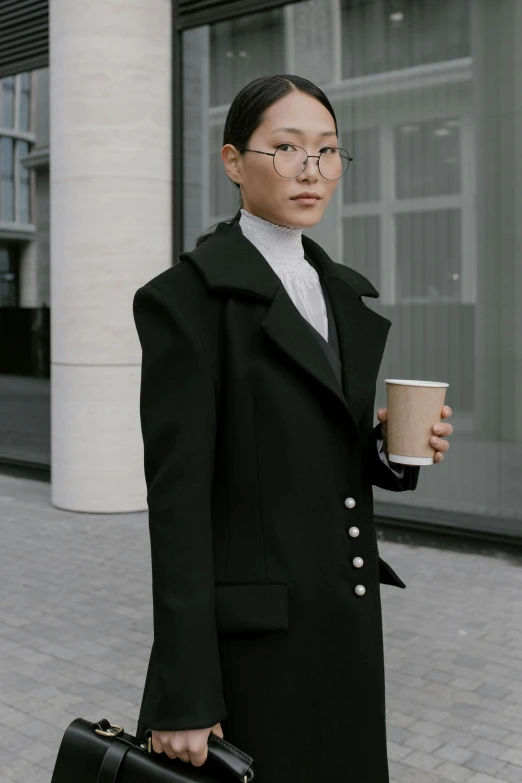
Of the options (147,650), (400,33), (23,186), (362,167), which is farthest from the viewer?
(23,186)

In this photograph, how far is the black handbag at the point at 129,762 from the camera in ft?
5.41

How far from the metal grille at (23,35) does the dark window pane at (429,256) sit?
4.28m

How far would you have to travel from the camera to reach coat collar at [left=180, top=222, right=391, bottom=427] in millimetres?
1762

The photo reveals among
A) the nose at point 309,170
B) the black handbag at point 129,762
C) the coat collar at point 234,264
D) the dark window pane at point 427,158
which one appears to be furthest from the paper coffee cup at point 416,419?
the dark window pane at point 427,158

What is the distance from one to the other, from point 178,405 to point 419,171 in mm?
5473

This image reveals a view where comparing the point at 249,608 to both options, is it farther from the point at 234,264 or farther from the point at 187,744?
the point at 234,264

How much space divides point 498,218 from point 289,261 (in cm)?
488

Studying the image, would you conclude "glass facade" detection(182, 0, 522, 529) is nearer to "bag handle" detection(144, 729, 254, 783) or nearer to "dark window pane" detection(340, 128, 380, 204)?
"dark window pane" detection(340, 128, 380, 204)

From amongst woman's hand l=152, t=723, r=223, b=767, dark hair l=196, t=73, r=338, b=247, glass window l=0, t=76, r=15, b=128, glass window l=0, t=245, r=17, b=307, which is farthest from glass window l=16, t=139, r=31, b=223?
woman's hand l=152, t=723, r=223, b=767

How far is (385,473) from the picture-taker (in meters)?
1.98

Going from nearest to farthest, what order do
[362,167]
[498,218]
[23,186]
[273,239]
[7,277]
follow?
[273,239], [498,218], [362,167], [23,186], [7,277]

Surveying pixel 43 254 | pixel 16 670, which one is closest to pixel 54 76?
pixel 43 254

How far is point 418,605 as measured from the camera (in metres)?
5.43

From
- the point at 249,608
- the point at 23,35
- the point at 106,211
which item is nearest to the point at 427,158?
the point at 106,211
